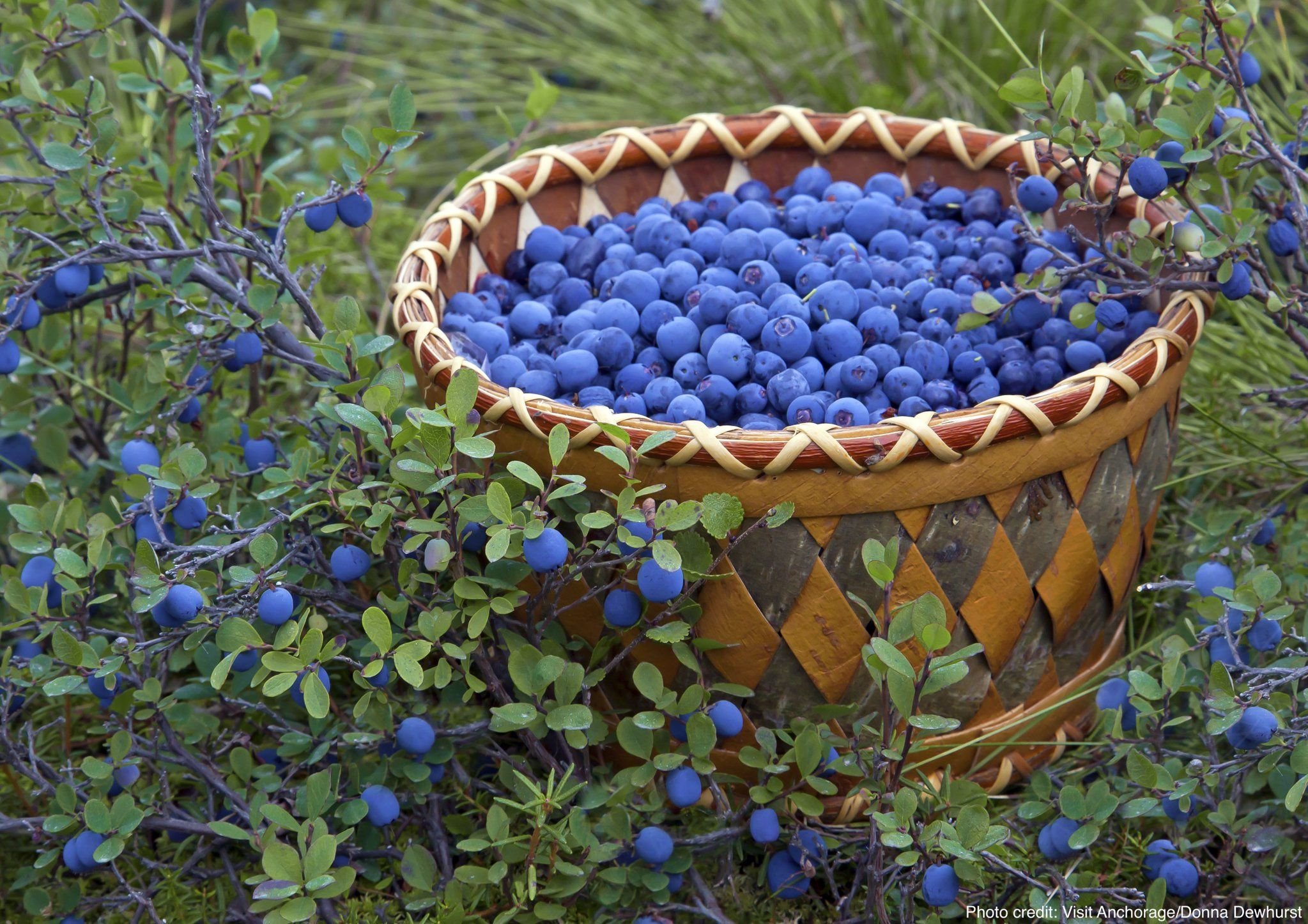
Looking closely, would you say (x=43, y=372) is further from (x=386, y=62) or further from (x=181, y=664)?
(x=386, y=62)

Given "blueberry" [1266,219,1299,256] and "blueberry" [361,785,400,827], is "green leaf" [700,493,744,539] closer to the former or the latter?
"blueberry" [361,785,400,827]

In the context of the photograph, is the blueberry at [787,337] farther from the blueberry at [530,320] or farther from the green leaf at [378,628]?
the green leaf at [378,628]

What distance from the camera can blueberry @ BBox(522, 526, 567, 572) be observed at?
1085 millimetres

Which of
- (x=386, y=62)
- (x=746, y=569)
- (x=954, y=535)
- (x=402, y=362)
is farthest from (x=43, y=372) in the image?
(x=386, y=62)

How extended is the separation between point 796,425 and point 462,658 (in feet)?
1.34

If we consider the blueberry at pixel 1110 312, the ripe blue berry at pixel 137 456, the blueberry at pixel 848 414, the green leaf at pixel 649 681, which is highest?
the blueberry at pixel 1110 312

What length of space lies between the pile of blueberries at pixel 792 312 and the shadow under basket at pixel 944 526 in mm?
105

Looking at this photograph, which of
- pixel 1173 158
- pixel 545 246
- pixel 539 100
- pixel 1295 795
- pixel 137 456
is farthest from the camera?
pixel 539 100

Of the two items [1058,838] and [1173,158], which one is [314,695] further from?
[1173,158]

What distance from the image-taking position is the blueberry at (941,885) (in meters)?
1.13

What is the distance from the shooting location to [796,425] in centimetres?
118

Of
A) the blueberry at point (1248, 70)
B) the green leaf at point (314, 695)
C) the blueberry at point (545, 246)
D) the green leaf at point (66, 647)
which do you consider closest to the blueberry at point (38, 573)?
the green leaf at point (66, 647)

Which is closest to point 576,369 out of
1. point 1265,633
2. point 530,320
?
point 530,320

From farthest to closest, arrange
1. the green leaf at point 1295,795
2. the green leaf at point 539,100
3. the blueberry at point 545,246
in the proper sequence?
the green leaf at point 539,100 → the blueberry at point 545,246 → the green leaf at point 1295,795
